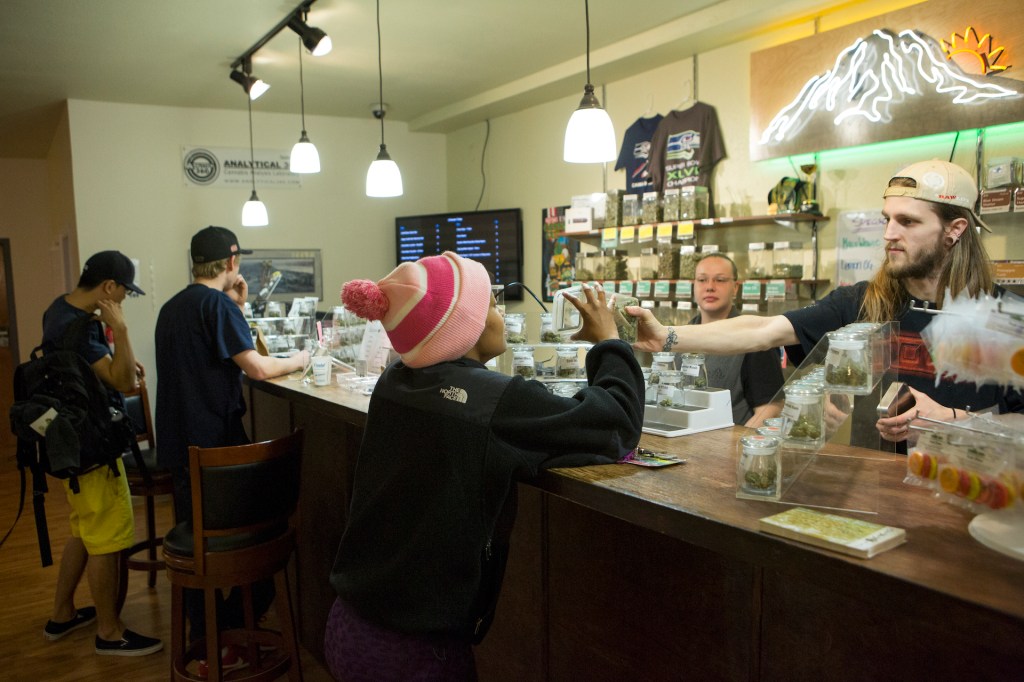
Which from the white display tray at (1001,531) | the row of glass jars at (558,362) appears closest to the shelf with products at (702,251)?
the row of glass jars at (558,362)

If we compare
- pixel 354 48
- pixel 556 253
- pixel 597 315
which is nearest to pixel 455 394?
pixel 597 315

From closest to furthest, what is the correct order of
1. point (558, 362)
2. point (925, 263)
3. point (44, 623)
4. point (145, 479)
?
point (558, 362) → point (925, 263) → point (145, 479) → point (44, 623)

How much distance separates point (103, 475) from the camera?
10.5 feet

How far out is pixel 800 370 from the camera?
5.46ft

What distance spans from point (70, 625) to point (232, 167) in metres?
4.22

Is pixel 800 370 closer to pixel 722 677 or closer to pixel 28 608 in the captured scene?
pixel 722 677

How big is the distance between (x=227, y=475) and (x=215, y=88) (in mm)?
4457

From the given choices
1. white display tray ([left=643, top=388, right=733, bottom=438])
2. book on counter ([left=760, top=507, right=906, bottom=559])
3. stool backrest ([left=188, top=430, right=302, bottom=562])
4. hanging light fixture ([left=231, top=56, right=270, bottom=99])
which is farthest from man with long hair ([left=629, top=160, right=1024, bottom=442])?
hanging light fixture ([left=231, top=56, right=270, bottom=99])

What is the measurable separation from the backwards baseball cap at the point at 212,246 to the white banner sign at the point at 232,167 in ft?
12.1

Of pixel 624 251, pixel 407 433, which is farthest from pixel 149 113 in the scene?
pixel 407 433

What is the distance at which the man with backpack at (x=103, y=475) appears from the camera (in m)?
3.14

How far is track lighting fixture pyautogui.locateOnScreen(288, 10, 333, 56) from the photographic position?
4.04m

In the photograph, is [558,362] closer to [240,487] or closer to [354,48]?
[240,487]

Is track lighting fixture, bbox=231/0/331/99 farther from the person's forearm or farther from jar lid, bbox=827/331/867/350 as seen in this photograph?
jar lid, bbox=827/331/867/350
